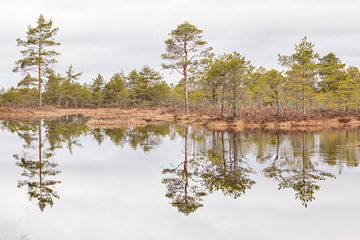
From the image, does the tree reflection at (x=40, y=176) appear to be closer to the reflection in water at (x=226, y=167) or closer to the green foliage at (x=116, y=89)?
the reflection in water at (x=226, y=167)

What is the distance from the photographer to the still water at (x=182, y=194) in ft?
22.8

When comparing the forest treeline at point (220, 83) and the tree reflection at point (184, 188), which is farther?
the forest treeline at point (220, 83)

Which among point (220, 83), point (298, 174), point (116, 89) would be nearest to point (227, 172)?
point (298, 174)

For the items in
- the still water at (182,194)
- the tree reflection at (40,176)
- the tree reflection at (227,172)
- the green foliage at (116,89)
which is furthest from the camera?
the green foliage at (116,89)

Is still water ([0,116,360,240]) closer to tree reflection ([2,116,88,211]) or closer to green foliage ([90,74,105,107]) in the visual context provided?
tree reflection ([2,116,88,211])

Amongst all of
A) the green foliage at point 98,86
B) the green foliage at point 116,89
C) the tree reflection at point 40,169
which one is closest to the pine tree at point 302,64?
the tree reflection at point 40,169

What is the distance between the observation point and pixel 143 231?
6.88 metres

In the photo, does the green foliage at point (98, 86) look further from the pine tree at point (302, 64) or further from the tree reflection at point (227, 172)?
the tree reflection at point (227, 172)

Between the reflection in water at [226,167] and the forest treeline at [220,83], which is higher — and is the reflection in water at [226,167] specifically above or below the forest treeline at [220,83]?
below

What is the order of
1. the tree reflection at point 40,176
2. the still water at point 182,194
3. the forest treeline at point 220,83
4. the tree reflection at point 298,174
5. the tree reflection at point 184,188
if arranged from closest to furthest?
the still water at point 182,194, the tree reflection at point 184,188, the tree reflection at point 40,176, the tree reflection at point 298,174, the forest treeline at point 220,83

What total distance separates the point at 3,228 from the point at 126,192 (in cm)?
347

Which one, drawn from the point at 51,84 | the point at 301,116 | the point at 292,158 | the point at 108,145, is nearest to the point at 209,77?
the point at 301,116

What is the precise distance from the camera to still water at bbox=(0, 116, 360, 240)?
6.94 meters

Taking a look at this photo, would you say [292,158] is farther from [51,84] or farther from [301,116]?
[51,84]
